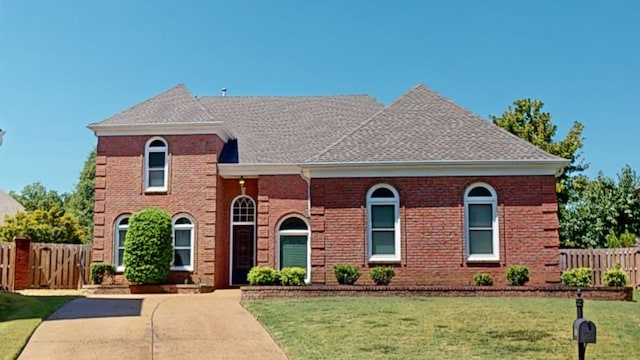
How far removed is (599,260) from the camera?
83.6ft

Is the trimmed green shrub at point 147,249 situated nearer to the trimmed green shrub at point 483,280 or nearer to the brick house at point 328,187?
the brick house at point 328,187

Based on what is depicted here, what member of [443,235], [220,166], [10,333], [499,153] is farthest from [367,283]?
[10,333]

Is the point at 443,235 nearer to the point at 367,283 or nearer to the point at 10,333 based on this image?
the point at 367,283

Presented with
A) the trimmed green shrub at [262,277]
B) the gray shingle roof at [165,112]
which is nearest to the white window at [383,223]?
the trimmed green shrub at [262,277]

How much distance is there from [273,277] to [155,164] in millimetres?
8008

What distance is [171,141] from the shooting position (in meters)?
23.6

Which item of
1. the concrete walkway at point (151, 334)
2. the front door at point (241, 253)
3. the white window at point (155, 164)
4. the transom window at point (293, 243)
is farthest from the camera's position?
the front door at point (241, 253)

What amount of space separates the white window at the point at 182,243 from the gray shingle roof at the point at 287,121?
118 inches

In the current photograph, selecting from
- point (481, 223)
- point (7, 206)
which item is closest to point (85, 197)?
point (7, 206)

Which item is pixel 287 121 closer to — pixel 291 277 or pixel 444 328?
pixel 291 277

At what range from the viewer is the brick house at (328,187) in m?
19.7

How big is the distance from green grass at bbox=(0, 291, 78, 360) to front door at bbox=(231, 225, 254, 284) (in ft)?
25.8

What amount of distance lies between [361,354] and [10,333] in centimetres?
604

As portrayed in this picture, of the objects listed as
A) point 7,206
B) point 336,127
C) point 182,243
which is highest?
point 336,127
